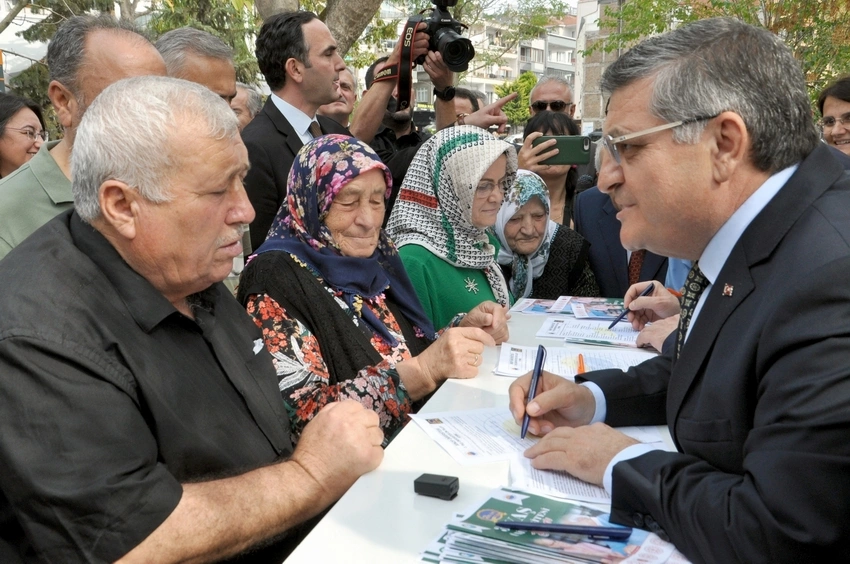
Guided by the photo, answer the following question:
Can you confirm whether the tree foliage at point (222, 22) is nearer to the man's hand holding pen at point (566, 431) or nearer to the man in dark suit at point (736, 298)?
the man's hand holding pen at point (566, 431)

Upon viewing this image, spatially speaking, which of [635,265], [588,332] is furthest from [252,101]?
[588,332]

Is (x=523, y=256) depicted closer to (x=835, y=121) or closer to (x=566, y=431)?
(x=566, y=431)

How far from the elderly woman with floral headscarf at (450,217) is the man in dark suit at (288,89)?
753 mm

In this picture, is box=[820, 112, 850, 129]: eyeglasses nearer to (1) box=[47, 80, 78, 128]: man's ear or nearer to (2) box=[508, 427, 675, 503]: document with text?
(2) box=[508, 427, 675, 503]: document with text

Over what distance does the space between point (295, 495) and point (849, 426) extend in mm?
1186

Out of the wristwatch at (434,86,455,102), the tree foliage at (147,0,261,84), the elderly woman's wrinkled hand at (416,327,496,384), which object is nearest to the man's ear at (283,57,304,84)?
the wristwatch at (434,86,455,102)

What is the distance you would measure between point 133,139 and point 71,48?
1409mm

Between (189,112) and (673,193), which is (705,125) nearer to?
(673,193)

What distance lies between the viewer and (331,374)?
8.20 feet

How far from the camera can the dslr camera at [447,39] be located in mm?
4301

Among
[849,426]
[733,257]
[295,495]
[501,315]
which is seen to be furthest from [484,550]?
[501,315]

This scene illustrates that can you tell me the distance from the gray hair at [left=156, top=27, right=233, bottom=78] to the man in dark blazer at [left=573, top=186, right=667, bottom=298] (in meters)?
2.31

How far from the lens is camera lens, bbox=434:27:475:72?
429cm

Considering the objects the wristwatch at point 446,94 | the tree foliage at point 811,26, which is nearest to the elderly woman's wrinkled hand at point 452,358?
the wristwatch at point 446,94
